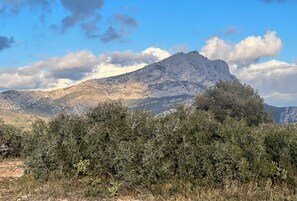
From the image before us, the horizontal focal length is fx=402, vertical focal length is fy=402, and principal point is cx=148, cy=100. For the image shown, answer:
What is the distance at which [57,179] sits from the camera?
1964 centimetres

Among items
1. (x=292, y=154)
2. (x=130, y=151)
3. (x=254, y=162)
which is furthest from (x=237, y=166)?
(x=130, y=151)

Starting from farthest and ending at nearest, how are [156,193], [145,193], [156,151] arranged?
[156,151], [145,193], [156,193]

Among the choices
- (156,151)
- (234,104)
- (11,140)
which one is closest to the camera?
(156,151)

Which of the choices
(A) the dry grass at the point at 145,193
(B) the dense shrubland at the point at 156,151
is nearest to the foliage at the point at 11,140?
(B) the dense shrubland at the point at 156,151

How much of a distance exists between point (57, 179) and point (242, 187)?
356 inches

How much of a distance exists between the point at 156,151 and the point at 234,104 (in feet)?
143

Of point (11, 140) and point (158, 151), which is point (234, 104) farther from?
point (158, 151)

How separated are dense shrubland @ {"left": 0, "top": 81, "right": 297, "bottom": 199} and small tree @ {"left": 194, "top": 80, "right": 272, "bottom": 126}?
35281mm

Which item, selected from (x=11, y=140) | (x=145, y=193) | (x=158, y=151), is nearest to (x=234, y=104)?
(x=11, y=140)

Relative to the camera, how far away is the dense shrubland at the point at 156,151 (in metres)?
17.1

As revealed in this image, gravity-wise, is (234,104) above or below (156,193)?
above

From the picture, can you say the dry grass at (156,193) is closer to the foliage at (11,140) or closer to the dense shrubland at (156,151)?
the dense shrubland at (156,151)

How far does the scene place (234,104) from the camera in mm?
59688

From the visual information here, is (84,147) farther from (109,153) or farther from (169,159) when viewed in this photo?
(169,159)
